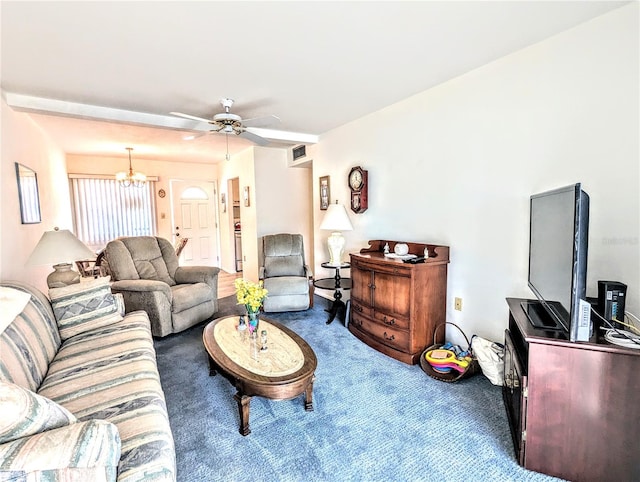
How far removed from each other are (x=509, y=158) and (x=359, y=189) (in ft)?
5.41

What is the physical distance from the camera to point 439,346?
2.67 meters

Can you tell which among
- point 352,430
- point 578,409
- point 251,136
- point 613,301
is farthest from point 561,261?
point 251,136

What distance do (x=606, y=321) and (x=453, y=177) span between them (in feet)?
5.00

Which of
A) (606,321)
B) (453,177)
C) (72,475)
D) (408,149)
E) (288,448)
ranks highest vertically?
(408,149)

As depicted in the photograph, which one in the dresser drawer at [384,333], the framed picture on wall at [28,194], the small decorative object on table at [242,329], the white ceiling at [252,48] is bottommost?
the dresser drawer at [384,333]

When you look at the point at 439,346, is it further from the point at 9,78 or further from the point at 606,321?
the point at 9,78

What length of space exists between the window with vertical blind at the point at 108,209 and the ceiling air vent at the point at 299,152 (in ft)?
10.2

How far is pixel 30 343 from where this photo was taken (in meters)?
1.75

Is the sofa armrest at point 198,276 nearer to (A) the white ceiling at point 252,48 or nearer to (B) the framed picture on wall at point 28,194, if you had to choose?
(B) the framed picture on wall at point 28,194

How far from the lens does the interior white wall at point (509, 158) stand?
1.76 metres

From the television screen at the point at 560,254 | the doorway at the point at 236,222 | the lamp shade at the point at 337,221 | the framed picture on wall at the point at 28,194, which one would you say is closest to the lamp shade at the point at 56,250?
the framed picture on wall at the point at 28,194

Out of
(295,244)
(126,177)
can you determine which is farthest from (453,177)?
(126,177)

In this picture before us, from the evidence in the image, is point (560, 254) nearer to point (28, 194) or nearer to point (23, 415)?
point (23, 415)

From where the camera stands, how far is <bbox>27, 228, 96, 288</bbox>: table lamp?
241 centimetres
